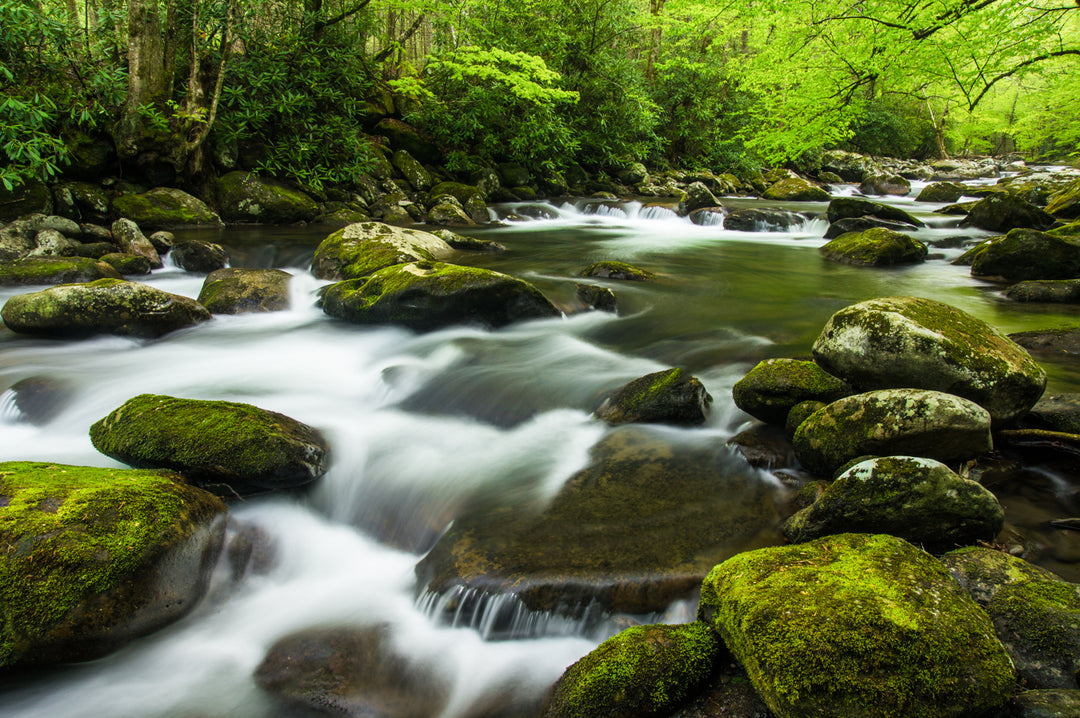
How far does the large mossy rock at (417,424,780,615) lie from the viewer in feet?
9.16

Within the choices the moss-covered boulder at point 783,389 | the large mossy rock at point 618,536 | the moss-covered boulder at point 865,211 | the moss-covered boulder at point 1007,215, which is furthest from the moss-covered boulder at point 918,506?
the moss-covered boulder at point 865,211

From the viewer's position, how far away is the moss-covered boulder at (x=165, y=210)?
33.3 feet

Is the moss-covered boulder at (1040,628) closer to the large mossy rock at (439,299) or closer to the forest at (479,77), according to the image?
the large mossy rock at (439,299)

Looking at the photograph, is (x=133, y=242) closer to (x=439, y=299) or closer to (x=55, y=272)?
(x=55, y=272)

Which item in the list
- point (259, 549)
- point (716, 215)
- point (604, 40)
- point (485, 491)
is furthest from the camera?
point (604, 40)

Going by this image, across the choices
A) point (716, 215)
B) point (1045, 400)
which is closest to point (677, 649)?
point (1045, 400)

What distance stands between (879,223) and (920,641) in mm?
13093

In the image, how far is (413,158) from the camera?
51.4ft

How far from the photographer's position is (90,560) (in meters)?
2.50

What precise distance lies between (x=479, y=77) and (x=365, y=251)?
9897 millimetres

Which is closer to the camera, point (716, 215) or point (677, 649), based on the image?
point (677, 649)

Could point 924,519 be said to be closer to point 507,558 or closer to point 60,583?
point 507,558

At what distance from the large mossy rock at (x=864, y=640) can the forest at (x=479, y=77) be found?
260 inches

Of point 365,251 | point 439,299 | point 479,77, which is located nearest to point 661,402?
point 439,299
